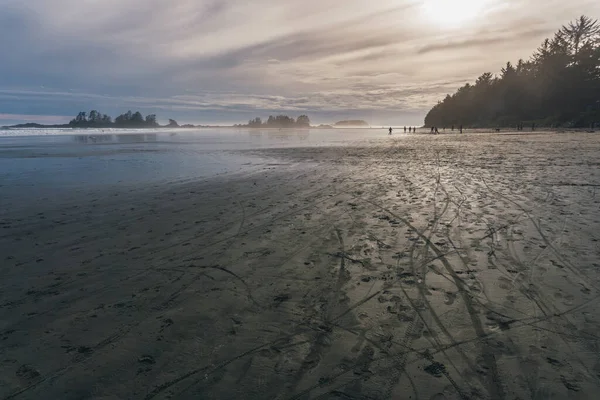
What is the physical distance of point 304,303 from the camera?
15.5 feet

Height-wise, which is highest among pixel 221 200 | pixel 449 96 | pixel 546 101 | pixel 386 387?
pixel 449 96

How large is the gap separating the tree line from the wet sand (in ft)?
298

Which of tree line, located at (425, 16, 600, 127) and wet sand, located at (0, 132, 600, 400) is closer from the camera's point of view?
wet sand, located at (0, 132, 600, 400)

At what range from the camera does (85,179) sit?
1582 centimetres

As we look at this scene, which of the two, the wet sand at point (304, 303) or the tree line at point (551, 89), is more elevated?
the tree line at point (551, 89)

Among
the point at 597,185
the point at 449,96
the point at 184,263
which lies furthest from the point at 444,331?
the point at 449,96

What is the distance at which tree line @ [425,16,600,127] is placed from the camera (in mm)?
82375

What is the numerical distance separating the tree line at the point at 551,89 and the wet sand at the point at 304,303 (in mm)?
90726

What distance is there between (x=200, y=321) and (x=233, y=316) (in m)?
0.43

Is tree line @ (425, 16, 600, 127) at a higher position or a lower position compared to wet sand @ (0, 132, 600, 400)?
higher

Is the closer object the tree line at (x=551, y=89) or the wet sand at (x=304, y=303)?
the wet sand at (x=304, y=303)

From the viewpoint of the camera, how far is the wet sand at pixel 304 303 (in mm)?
3260

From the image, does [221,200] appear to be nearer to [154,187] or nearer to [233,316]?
[154,187]

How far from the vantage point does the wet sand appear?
3260 mm
